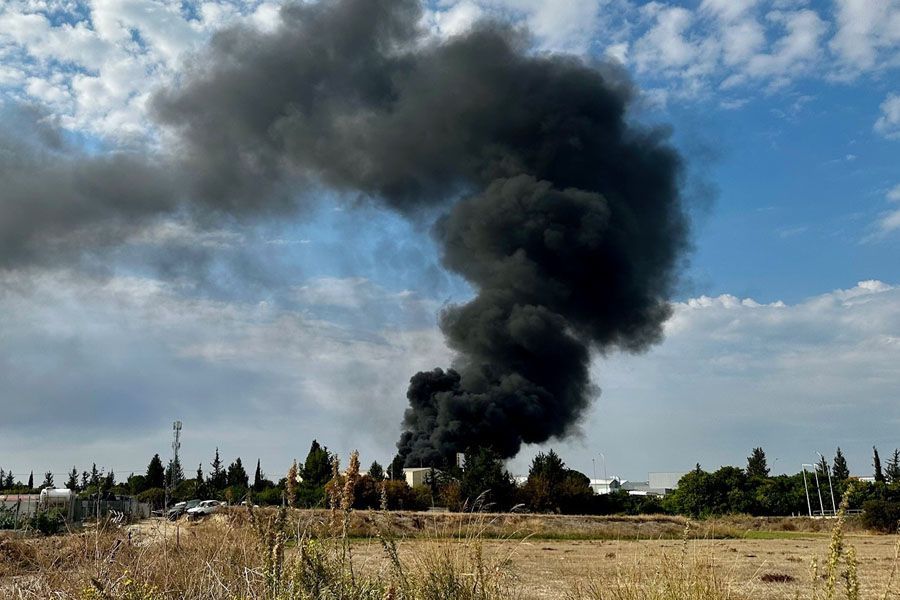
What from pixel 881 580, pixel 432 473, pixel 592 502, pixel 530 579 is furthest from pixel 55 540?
pixel 432 473

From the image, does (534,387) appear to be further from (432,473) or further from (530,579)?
(530,579)

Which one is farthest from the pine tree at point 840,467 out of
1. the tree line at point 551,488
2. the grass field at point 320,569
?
the grass field at point 320,569

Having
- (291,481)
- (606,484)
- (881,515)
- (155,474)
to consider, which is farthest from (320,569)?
(606,484)

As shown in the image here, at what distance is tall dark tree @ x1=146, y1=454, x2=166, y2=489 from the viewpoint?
233ft

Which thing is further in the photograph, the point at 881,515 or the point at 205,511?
the point at 881,515

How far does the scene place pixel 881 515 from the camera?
3750cm

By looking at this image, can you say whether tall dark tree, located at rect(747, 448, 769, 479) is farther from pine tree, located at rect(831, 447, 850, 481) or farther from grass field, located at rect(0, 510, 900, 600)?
grass field, located at rect(0, 510, 900, 600)

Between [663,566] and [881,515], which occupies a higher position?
[663,566]

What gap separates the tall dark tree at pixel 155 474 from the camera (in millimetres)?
70875

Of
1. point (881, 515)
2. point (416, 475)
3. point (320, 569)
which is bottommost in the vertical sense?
point (881, 515)

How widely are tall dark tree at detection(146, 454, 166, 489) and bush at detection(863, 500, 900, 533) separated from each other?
58.4 meters

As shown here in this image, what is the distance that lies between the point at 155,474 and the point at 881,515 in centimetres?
6068

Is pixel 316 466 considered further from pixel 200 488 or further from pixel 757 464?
pixel 757 464

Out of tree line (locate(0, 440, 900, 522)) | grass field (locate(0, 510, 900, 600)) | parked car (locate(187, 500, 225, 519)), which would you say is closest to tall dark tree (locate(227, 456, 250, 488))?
tree line (locate(0, 440, 900, 522))
